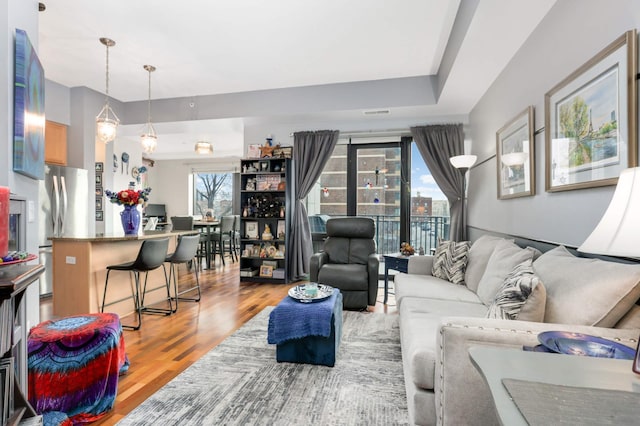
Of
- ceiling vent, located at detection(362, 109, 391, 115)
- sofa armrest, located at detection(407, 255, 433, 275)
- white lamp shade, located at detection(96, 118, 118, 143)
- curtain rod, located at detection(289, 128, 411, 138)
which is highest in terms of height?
ceiling vent, located at detection(362, 109, 391, 115)

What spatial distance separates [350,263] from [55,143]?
14.1ft

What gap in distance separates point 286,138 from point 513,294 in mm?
4087

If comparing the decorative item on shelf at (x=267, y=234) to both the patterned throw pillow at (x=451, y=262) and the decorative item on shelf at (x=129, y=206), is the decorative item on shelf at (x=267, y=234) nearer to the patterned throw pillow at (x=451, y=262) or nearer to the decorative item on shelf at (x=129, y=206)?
the decorative item on shelf at (x=129, y=206)

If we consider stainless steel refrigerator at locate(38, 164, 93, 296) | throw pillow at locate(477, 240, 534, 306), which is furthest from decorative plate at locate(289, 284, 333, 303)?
stainless steel refrigerator at locate(38, 164, 93, 296)

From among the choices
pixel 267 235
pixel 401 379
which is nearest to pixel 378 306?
pixel 401 379

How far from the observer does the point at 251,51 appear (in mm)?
3359

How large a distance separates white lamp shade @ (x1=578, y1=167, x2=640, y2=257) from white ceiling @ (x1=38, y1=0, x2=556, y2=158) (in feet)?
5.55

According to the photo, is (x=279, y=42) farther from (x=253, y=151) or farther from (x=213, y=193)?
(x=213, y=193)

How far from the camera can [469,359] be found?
1.15m

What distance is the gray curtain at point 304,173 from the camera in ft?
15.3

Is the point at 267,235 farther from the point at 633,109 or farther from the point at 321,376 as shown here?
the point at 633,109

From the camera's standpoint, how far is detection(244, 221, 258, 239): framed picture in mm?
4941

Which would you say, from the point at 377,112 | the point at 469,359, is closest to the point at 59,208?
the point at 377,112

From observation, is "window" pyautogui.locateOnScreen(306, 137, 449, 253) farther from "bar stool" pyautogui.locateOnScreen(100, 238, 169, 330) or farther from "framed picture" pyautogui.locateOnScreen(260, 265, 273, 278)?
"bar stool" pyautogui.locateOnScreen(100, 238, 169, 330)
